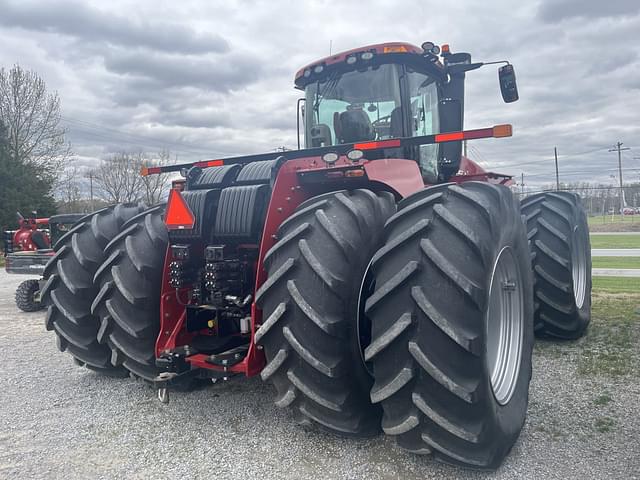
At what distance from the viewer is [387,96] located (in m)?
4.42

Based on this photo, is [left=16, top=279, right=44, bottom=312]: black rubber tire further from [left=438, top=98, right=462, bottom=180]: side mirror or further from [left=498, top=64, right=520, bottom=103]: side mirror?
[left=498, top=64, right=520, bottom=103]: side mirror

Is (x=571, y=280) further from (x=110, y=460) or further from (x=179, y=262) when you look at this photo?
(x=110, y=460)

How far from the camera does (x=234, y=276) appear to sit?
3459mm

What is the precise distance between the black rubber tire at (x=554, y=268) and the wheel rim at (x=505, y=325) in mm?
2085

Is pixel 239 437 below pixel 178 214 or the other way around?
below

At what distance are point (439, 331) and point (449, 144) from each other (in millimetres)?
3306

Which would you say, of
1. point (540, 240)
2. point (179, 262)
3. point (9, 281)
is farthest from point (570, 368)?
point (9, 281)

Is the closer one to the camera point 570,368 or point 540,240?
point 570,368

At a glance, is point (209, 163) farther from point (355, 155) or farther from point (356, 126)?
point (355, 155)

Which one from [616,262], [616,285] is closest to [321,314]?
[616,285]

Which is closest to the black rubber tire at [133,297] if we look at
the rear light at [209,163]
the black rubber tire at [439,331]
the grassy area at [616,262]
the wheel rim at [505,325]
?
the rear light at [209,163]

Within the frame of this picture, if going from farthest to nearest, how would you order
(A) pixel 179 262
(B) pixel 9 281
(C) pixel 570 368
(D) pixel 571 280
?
(B) pixel 9 281
(D) pixel 571 280
(C) pixel 570 368
(A) pixel 179 262

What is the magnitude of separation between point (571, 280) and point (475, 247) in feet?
10.7

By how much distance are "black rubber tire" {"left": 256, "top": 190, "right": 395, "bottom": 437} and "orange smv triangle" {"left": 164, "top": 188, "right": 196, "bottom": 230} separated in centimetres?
85
